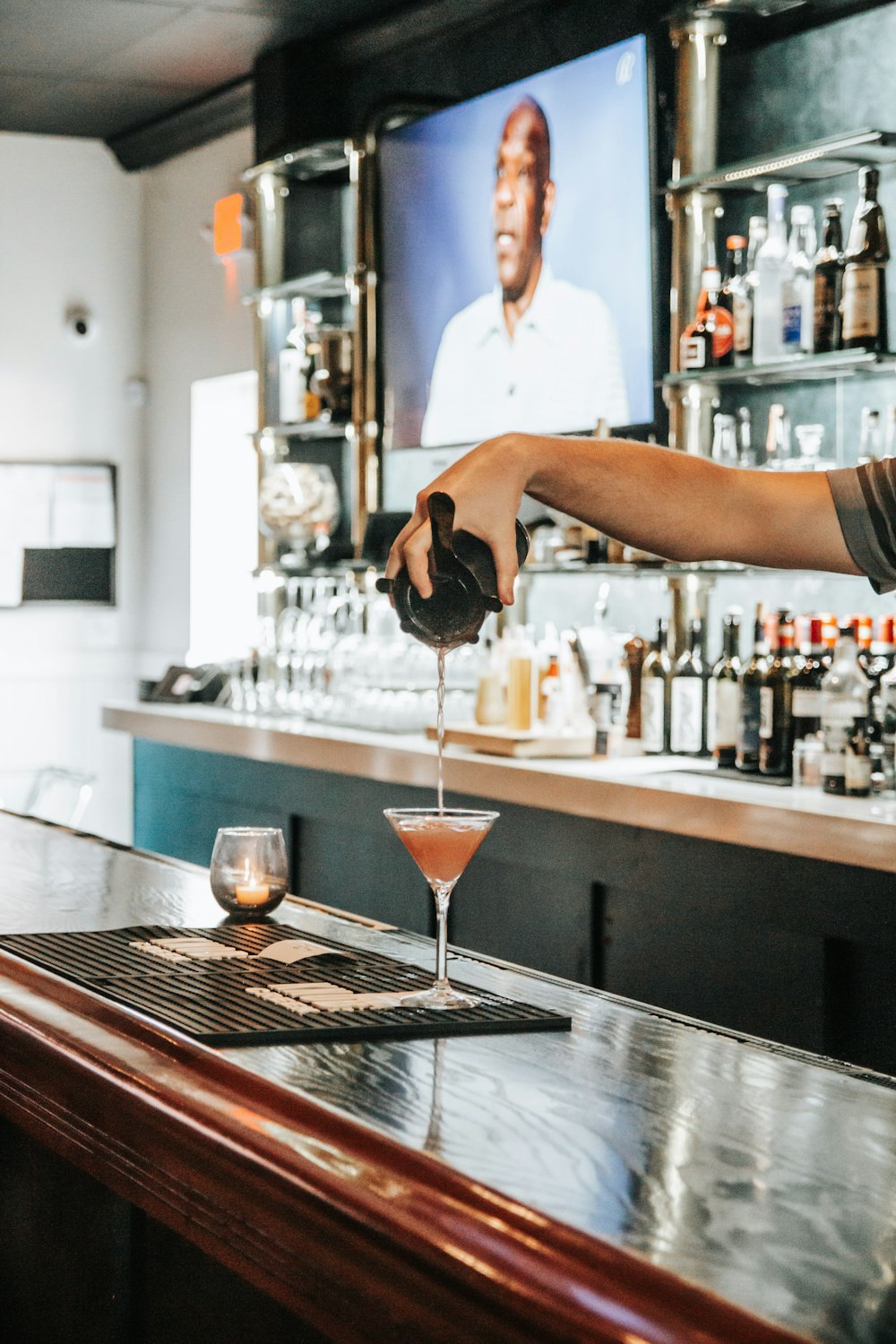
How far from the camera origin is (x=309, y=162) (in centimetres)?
521

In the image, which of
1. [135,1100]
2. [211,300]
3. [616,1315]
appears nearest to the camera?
[616,1315]

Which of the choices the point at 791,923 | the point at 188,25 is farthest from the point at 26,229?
the point at 791,923

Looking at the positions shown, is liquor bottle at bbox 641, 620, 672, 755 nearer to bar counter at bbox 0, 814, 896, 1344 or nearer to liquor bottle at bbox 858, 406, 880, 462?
liquor bottle at bbox 858, 406, 880, 462

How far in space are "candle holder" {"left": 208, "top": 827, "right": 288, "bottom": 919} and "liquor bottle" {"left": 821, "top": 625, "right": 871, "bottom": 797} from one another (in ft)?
4.67

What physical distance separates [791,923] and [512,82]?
8.32 feet

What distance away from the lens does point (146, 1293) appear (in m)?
1.65

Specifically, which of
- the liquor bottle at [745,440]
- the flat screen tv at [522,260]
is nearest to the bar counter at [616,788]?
the liquor bottle at [745,440]

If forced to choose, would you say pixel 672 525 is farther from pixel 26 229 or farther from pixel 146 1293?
pixel 26 229

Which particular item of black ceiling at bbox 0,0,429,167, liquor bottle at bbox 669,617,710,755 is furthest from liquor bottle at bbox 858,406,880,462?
black ceiling at bbox 0,0,429,167

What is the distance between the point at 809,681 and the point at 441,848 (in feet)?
6.61

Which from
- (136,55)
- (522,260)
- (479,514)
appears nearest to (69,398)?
(136,55)

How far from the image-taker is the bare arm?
1.63 m

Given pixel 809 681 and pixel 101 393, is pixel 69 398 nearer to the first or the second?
pixel 101 393

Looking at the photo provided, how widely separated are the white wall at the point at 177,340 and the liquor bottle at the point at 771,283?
2.69 metres
